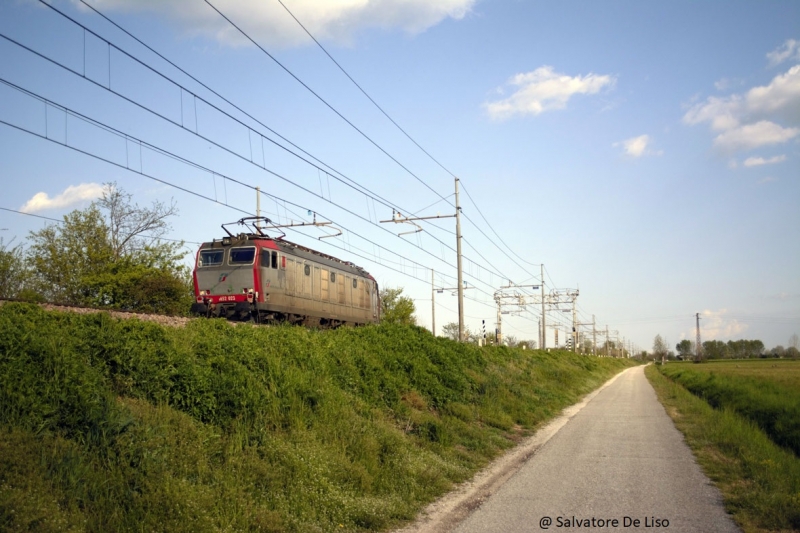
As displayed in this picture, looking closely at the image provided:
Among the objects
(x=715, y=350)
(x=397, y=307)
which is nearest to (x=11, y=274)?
(x=397, y=307)

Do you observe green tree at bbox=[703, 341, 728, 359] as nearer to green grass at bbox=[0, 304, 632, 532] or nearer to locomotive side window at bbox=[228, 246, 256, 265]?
locomotive side window at bbox=[228, 246, 256, 265]

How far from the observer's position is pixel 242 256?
22703mm

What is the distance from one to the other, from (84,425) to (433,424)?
7.59 m

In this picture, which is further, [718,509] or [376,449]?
[376,449]

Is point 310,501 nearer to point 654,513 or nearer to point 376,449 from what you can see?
point 376,449

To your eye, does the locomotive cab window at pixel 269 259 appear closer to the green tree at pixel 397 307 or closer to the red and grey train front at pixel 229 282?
the red and grey train front at pixel 229 282

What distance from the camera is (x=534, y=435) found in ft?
53.2

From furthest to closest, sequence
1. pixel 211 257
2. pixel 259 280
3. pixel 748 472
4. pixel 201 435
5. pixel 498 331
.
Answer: pixel 498 331 < pixel 211 257 < pixel 259 280 < pixel 748 472 < pixel 201 435

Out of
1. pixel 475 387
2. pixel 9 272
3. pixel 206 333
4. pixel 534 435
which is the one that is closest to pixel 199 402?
pixel 206 333

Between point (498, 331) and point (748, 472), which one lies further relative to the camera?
point (498, 331)

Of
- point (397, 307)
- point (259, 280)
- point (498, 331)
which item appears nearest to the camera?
point (259, 280)

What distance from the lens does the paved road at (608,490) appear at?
25.0 feet

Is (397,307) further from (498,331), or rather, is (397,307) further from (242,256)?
(242,256)

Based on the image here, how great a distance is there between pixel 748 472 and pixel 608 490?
10.0 ft
